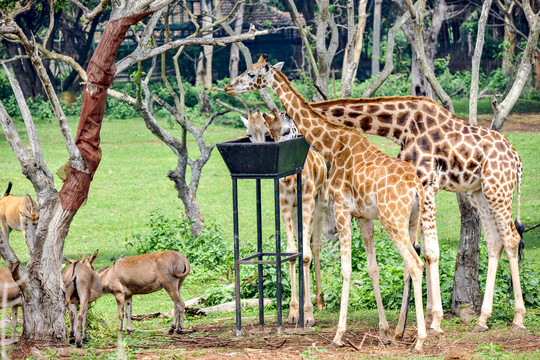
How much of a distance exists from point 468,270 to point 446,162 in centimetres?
150

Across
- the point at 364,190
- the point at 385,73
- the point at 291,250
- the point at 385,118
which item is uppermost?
the point at 385,73

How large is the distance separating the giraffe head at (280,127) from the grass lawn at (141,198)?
8.01 feet

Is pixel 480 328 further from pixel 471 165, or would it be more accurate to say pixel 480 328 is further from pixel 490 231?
pixel 471 165

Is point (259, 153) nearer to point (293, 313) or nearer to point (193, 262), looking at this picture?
point (293, 313)

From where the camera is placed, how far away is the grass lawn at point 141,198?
1190 centimetres

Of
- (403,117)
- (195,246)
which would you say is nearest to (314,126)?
(403,117)

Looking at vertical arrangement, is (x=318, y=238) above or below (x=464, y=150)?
below

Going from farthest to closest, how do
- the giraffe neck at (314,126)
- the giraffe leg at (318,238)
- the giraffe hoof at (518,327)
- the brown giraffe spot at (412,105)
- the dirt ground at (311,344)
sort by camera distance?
the giraffe leg at (318,238), the brown giraffe spot at (412,105), the giraffe neck at (314,126), the giraffe hoof at (518,327), the dirt ground at (311,344)

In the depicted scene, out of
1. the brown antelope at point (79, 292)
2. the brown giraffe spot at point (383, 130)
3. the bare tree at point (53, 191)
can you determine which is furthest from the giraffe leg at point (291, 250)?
the bare tree at point (53, 191)

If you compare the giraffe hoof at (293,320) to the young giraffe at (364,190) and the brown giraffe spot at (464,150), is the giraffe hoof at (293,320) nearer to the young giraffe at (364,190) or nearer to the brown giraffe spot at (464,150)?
the young giraffe at (364,190)

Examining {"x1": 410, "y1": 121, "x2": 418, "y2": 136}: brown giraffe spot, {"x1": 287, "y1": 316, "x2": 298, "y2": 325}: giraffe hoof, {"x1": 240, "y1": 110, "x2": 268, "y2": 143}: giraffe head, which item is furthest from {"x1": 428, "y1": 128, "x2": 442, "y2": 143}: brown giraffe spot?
{"x1": 287, "y1": 316, "x2": 298, "y2": 325}: giraffe hoof

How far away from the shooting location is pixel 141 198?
1894 cm

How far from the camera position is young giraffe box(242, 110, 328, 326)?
28.4 feet

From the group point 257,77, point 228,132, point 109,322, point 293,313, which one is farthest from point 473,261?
point 228,132
